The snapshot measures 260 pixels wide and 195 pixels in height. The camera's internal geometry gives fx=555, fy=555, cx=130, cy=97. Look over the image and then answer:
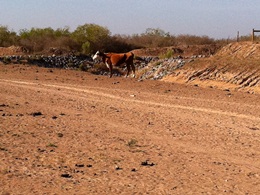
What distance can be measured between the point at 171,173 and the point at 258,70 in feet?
61.4

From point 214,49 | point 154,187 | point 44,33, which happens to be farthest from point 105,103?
point 44,33

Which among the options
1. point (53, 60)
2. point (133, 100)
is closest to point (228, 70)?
point (133, 100)

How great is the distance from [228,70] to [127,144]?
58.9 feet

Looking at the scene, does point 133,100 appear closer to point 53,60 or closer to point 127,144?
point 127,144

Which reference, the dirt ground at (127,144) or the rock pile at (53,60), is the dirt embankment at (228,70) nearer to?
the dirt ground at (127,144)

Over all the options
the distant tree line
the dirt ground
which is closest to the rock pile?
the distant tree line

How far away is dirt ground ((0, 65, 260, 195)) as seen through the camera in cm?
888

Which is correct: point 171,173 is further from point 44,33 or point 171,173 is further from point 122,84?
point 44,33

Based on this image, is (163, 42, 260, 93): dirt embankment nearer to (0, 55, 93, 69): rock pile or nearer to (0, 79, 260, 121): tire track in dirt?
(0, 79, 260, 121): tire track in dirt

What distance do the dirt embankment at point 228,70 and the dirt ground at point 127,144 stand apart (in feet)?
15.8

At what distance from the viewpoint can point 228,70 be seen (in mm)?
29031

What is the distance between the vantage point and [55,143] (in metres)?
11.9

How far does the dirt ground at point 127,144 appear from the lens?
8.88 metres

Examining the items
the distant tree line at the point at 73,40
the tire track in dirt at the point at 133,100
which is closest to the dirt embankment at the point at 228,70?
the tire track in dirt at the point at 133,100
